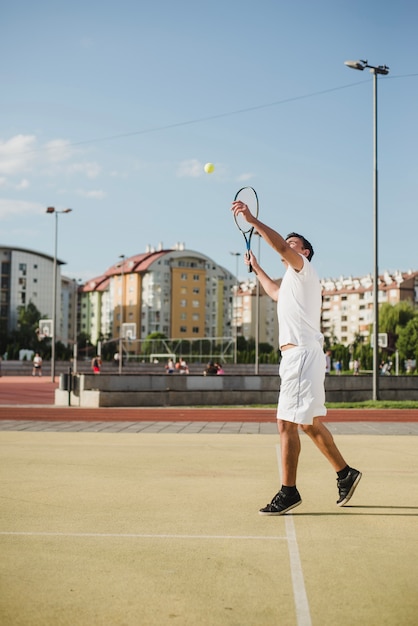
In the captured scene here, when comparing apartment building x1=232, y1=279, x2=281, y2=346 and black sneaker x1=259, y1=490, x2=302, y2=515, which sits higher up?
apartment building x1=232, y1=279, x2=281, y2=346

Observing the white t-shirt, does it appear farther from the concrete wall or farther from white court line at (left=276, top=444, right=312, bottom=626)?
the concrete wall

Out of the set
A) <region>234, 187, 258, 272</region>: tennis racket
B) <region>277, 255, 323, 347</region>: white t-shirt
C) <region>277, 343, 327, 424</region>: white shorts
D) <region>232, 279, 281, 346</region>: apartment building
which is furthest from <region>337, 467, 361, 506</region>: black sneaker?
<region>232, 279, 281, 346</region>: apartment building

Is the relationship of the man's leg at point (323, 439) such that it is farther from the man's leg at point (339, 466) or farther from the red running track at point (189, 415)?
the red running track at point (189, 415)

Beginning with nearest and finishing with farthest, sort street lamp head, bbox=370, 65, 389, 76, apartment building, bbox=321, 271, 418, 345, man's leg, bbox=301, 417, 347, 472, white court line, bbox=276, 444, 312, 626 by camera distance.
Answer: white court line, bbox=276, 444, 312, 626 → man's leg, bbox=301, 417, 347, 472 → street lamp head, bbox=370, 65, 389, 76 → apartment building, bbox=321, 271, 418, 345

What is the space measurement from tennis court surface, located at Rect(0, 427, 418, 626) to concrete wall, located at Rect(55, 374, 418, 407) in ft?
46.2

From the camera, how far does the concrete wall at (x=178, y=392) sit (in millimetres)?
A: 22891

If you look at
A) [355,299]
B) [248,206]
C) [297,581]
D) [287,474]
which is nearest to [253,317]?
[355,299]

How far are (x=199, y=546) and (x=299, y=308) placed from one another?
74.0 inches

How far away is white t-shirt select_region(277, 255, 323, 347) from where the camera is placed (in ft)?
18.7

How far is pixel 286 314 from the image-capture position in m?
5.71

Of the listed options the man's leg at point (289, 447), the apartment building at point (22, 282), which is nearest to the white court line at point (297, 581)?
the man's leg at point (289, 447)

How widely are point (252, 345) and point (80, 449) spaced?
117m

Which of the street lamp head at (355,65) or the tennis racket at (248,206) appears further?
the street lamp head at (355,65)

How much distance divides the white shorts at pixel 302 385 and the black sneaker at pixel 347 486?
679mm
